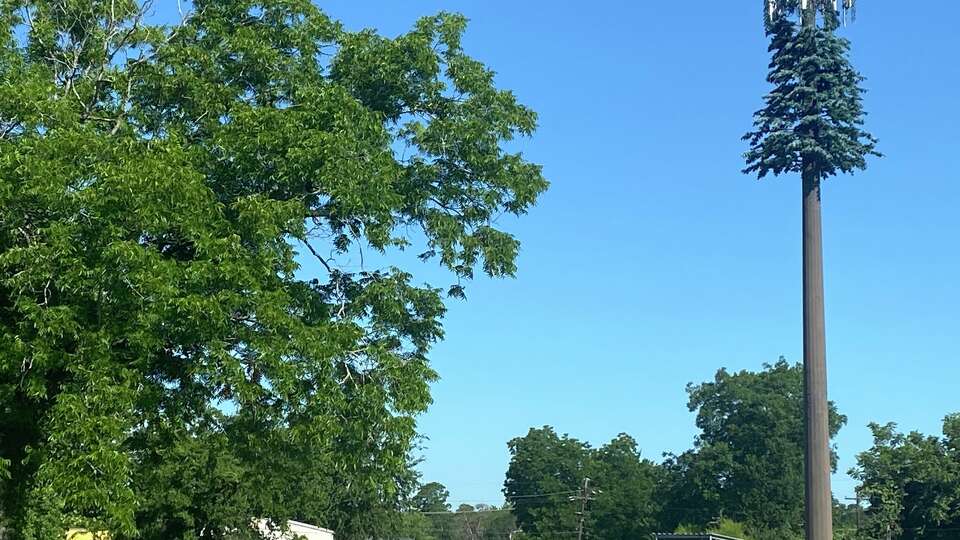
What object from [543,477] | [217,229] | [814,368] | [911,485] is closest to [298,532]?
[911,485]

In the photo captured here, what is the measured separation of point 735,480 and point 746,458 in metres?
2.26

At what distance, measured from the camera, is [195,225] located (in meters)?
17.3

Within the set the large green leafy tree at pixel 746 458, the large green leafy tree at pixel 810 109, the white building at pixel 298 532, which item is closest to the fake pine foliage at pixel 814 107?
the large green leafy tree at pixel 810 109

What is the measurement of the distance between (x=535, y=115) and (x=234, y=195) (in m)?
6.55

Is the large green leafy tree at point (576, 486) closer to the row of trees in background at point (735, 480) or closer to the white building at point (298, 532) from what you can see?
the row of trees in background at point (735, 480)

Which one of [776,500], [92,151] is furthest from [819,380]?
[776,500]

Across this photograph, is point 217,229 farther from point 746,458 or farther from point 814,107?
point 746,458

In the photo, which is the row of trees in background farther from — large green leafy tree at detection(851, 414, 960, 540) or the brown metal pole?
the brown metal pole

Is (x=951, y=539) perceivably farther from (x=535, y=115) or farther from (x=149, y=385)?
(x=149, y=385)

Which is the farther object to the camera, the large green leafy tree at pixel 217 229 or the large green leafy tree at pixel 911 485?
the large green leafy tree at pixel 911 485

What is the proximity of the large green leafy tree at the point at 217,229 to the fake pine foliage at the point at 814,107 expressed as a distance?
10.7m

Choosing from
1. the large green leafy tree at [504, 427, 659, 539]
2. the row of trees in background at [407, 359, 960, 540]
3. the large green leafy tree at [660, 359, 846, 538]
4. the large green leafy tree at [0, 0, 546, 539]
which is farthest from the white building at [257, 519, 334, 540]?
the large green leafy tree at [504, 427, 659, 539]

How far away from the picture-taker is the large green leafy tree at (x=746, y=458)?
94188mm

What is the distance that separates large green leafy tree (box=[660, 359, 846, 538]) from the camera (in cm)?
9419
